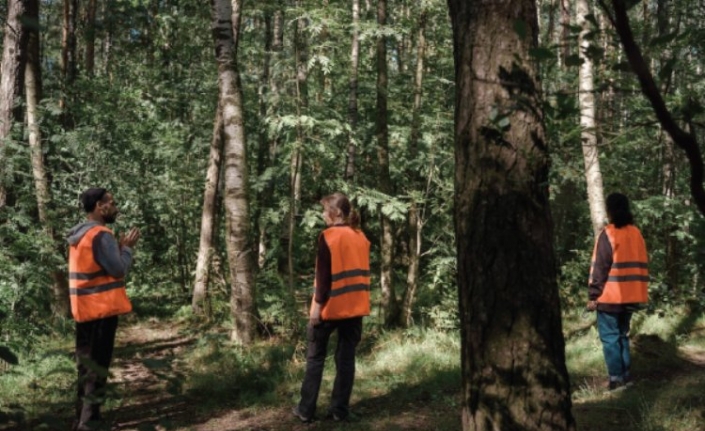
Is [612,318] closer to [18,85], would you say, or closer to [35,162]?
[35,162]

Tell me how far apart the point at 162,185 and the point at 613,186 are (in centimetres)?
956

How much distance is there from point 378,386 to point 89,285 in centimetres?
363

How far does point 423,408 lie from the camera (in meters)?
6.20

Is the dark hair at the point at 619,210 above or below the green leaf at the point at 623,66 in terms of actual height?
below

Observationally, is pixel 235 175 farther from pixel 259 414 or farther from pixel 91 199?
pixel 259 414

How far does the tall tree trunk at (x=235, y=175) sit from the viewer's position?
8305 millimetres

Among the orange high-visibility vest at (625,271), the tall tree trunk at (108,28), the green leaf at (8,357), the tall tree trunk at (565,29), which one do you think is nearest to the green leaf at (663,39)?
the tall tree trunk at (565,29)

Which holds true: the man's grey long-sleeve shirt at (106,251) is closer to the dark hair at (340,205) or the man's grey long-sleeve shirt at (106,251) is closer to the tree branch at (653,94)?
the dark hair at (340,205)

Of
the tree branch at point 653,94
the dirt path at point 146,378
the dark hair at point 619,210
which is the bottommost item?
the dirt path at point 146,378

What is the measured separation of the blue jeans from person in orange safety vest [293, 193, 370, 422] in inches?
102

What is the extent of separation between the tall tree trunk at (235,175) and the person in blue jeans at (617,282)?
15.2 feet

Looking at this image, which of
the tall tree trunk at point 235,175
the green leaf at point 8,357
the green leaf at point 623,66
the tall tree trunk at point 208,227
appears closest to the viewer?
the green leaf at point 623,66

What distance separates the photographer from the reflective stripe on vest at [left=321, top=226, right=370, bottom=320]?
5543mm

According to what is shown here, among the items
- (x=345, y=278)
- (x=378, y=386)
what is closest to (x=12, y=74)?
(x=345, y=278)
